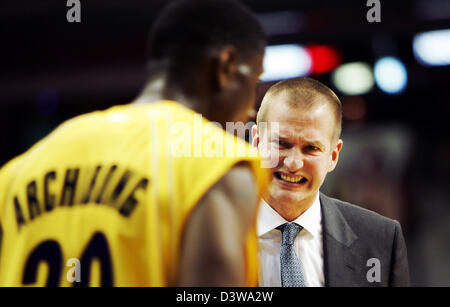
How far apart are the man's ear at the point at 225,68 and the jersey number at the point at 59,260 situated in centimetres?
47

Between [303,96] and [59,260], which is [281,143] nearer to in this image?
[303,96]

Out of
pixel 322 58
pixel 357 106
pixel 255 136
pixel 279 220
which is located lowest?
pixel 279 220

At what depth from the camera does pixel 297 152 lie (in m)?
1.44

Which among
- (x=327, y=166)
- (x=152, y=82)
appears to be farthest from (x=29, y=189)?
(x=327, y=166)

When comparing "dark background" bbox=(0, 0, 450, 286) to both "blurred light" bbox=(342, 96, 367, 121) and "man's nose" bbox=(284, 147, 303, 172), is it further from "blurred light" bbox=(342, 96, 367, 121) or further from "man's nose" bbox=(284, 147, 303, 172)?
"man's nose" bbox=(284, 147, 303, 172)

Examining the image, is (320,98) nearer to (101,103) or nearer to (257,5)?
(257,5)

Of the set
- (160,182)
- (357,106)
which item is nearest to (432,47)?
(357,106)

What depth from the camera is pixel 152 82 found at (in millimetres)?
1336

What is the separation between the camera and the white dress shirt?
4.71ft

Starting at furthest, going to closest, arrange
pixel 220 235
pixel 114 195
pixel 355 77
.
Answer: pixel 355 77 → pixel 114 195 → pixel 220 235

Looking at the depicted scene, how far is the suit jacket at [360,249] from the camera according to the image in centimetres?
142

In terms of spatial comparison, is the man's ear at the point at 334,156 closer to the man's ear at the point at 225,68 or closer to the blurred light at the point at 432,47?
the man's ear at the point at 225,68

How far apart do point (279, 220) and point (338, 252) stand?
0.18 meters

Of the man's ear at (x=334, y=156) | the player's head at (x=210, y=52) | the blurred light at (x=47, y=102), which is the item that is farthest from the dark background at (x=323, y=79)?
→ the player's head at (x=210, y=52)
